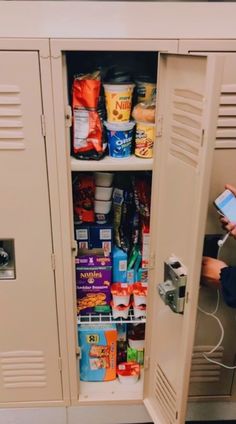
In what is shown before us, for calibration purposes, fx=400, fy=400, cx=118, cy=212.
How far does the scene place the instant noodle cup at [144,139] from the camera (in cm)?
138

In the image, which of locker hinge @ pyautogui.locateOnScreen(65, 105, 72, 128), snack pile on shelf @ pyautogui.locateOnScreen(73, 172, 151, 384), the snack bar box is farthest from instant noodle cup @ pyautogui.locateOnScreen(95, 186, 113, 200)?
locker hinge @ pyautogui.locateOnScreen(65, 105, 72, 128)

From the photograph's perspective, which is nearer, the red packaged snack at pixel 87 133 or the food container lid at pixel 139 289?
the red packaged snack at pixel 87 133

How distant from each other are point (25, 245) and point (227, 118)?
81 centimetres

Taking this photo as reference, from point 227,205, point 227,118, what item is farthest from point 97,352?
point 227,118

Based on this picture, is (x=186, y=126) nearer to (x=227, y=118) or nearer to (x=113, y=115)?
(x=227, y=118)

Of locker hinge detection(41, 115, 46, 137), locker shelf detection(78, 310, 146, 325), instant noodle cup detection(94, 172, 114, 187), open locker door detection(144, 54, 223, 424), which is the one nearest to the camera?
open locker door detection(144, 54, 223, 424)

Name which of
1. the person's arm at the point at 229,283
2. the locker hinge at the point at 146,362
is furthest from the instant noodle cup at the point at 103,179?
the locker hinge at the point at 146,362

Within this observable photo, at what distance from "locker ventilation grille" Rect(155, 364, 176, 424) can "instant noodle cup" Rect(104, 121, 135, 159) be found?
2.67ft

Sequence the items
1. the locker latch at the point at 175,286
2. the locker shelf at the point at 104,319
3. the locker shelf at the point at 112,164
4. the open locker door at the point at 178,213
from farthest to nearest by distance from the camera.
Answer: the locker shelf at the point at 104,319
the locker shelf at the point at 112,164
the locker latch at the point at 175,286
the open locker door at the point at 178,213

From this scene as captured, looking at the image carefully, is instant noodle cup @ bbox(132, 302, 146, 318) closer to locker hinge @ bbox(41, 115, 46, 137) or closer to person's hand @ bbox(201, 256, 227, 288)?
person's hand @ bbox(201, 256, 227, 288)

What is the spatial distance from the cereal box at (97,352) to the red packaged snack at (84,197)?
472 mm

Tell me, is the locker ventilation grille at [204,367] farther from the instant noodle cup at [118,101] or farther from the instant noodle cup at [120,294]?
the instant noodle cup at [118,101]

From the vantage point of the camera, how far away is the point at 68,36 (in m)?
1.20

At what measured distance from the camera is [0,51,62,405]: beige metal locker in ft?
4.07
